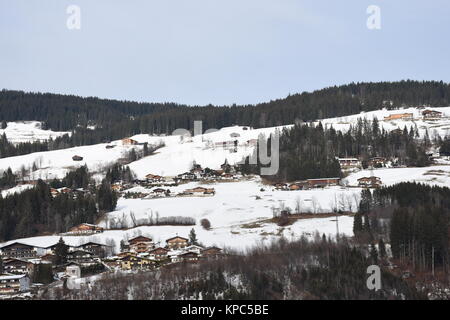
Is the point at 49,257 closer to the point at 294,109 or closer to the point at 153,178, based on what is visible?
the point at 153,178

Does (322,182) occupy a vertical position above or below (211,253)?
above

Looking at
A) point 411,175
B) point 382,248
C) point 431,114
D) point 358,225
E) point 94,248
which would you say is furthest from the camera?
point 431,114

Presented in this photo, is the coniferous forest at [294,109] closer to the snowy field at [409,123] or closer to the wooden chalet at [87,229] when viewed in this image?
the snowy field at [409,123]

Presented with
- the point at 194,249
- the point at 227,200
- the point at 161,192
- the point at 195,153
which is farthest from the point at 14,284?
the point at 195,153

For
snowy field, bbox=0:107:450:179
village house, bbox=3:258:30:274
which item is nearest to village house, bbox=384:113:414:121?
snowy field, bbox=0:107:450:179
